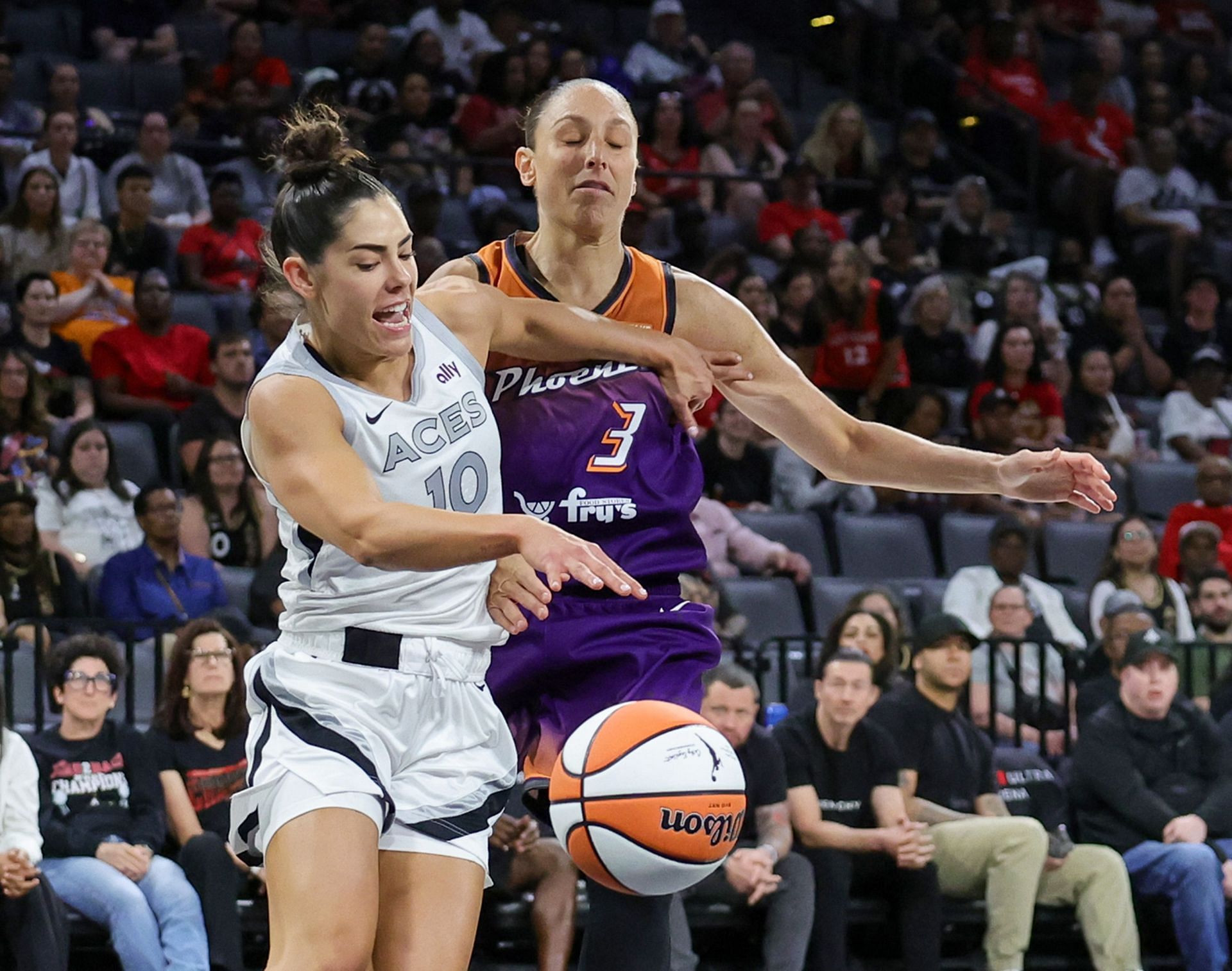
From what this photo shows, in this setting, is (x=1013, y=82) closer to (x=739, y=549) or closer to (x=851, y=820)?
(x=739, y=549)

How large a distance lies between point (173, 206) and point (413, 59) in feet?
7.12

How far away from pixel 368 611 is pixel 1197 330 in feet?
31.6

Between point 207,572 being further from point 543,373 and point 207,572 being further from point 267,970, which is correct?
point 267,970

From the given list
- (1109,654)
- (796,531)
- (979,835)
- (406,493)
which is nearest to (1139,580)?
(1109,654)

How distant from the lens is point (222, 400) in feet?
28.7

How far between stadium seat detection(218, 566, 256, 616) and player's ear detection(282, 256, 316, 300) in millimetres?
4589

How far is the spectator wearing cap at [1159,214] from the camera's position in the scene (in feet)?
42.1

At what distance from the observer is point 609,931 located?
3812 millimetres

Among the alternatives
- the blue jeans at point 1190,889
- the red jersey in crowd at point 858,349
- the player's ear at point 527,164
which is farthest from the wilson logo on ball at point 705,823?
the red jersey in crowd at point 858,349

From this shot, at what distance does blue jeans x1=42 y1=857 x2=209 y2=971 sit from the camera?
6309mm

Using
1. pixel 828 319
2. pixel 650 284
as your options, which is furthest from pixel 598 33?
pixel 650 284

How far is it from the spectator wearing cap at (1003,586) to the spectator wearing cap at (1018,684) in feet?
0.30

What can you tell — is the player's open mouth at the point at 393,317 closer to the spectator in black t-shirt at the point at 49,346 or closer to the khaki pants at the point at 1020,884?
the khaki pants at the point at 1020,884

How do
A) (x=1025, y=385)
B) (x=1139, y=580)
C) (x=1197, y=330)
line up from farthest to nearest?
(x=1197, y=330) → (x=1025, y=385) → (x=1139, y=580)
